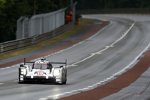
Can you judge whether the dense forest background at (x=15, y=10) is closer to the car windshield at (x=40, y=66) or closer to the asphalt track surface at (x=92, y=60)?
the asphalt track surface at (x=92, y=60)

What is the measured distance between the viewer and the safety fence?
189 feet

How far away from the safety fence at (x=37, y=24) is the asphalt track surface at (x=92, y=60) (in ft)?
17.5

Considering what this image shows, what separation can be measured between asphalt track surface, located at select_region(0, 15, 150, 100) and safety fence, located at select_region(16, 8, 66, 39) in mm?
5327

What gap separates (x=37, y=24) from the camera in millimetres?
65000

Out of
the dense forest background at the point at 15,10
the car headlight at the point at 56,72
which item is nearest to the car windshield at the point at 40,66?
the car headlight at the point at 56,72

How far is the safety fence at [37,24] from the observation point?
57.7m

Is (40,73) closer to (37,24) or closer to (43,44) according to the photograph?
(43,44)

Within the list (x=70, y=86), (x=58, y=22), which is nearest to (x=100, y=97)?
(x=70, y=86)

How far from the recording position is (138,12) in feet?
389

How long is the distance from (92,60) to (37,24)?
2051 cm

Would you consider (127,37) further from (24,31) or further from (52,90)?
(52,90)

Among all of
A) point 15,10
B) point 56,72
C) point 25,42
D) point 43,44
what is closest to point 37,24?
point 15,10

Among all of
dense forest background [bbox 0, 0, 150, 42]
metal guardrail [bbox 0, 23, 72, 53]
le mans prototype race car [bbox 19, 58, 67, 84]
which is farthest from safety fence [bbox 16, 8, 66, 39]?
le mans prototype race car [bbox 19, 58, 67, 84]

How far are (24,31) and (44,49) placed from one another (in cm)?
563
